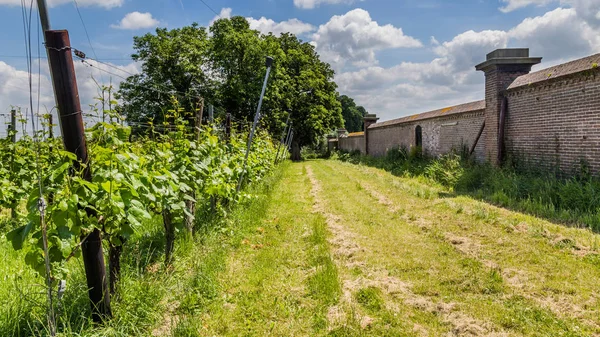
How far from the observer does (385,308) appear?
128 inches

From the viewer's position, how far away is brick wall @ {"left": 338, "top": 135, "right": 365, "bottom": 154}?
86.1 feet

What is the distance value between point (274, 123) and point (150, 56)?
10.6m

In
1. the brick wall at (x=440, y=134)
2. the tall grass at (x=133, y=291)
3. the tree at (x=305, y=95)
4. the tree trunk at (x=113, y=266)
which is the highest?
the tree at (x=305, y=95)

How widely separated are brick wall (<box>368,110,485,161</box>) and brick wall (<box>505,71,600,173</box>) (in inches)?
73.0

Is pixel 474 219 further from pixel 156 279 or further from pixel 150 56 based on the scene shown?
pixel 150 56

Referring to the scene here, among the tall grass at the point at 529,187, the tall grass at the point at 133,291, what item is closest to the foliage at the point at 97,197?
the tall grass at the point at 133,291

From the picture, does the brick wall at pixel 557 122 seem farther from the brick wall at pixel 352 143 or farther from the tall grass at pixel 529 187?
the brick wall at pixel 352 143

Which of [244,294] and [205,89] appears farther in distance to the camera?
[205,89]

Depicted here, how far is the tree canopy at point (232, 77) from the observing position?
24391 millimetres

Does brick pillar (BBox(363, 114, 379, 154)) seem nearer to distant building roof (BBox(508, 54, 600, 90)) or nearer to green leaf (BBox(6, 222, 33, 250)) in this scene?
distant building roof (BBox(508, 54, 600, 90))

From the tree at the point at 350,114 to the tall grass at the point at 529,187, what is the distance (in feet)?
171

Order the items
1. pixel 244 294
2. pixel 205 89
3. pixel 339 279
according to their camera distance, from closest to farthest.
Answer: pixel 244 294 < pixel 339 279 < pixel 205 89

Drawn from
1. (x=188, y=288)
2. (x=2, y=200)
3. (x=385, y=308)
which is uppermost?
(x=2, y=200)

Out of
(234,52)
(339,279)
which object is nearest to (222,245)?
(339,279)
